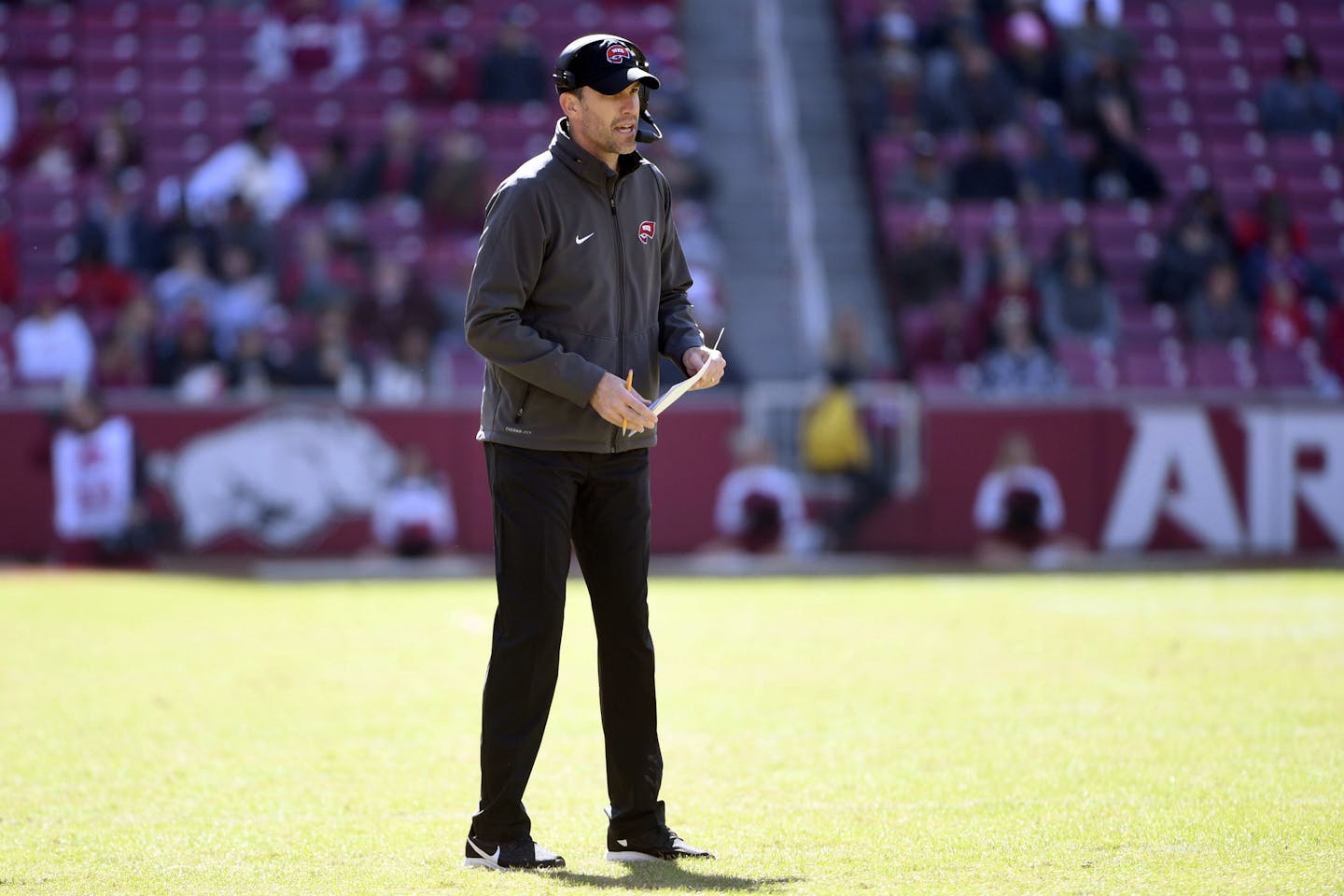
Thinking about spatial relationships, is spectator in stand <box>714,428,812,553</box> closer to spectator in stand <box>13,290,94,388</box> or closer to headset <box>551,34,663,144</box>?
spectator in stand <box>13,290,94,388</box>

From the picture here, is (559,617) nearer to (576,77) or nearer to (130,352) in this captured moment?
(576,77)

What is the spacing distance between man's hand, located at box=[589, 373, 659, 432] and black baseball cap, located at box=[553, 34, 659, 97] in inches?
34.2

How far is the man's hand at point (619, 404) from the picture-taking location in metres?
5.66

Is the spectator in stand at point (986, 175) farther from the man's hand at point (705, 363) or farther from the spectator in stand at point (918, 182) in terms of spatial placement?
the man's hand at point (705, 363)

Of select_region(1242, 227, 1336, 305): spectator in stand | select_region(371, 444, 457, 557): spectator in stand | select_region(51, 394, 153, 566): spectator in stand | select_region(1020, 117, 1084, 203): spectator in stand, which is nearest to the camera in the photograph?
select_region(51, 394, 153, 566): spectator in stand

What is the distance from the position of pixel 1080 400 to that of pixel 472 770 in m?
12.0

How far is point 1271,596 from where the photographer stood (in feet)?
47.3

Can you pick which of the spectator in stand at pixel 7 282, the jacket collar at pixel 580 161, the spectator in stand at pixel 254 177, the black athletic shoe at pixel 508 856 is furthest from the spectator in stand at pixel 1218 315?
the black athletic shoe at pixel 508 856

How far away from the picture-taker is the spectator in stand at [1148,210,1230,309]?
21000 millimetres

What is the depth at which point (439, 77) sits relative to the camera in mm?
22391

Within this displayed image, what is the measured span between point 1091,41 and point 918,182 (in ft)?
12.2

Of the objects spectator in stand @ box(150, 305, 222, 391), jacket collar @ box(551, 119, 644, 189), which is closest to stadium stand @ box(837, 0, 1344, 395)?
spectator in stand @ box(150, 305, 222, 391)

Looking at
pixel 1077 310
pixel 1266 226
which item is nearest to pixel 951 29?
pixel 1266 226

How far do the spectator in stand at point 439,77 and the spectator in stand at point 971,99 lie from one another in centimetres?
539
